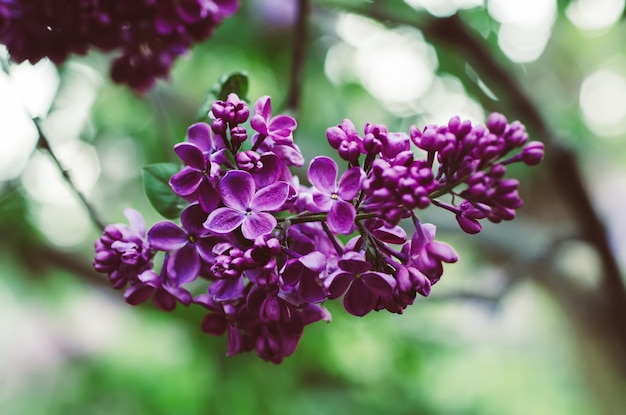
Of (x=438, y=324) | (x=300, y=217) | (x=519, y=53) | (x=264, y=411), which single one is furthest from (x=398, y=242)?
(x=438, y=324)

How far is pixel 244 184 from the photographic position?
43 centimetres

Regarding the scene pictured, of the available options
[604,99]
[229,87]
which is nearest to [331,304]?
[229,87]

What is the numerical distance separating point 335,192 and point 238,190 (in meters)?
0.07

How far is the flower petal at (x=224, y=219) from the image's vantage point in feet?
1.40

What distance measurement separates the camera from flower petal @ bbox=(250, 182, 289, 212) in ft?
1.41

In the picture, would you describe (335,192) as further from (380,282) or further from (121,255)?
(121,255)

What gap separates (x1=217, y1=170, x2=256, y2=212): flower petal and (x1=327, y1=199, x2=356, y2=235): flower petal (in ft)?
0.20

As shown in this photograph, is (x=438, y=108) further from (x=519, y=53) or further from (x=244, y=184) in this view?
(x=244, y=184)

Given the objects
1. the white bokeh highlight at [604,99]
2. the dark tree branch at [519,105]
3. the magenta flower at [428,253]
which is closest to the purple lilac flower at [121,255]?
the magenta flower at [428,253]

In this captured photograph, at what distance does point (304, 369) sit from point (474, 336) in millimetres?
1025

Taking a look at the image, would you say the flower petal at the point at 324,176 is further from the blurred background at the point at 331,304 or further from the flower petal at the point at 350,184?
the blurred background at the point at 331,304

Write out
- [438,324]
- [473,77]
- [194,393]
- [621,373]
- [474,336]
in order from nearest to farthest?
[473,77]
[194,393]
[621,373]
[438,324]
[474,336]

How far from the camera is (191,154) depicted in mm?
447

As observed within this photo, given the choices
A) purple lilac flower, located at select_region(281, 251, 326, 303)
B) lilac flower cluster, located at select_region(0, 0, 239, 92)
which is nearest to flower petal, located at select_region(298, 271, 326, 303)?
purple lilac flower, located at select_region(281, 251, 326, 303)
